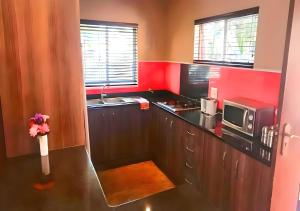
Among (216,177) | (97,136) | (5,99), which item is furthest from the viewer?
(97,136)

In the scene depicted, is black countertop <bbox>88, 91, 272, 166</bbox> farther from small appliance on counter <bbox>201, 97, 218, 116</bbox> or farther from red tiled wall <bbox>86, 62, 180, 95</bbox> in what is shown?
red tiled wall <bbox>86, 62, 180, 95</bbox>

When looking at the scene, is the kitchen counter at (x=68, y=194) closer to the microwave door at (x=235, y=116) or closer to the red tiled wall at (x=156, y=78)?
the microwave door at (x=235, y=116)

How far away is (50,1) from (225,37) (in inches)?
72.0

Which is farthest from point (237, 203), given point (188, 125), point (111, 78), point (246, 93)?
point (111, 78)

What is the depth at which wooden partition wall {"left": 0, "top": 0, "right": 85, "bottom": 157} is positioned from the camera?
159 centimetres

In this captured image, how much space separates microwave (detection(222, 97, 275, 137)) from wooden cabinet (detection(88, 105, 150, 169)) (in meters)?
1.51

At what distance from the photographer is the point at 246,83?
8.33 ft

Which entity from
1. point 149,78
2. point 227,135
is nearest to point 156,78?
point 149,78

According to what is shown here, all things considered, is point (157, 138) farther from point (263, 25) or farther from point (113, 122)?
point (263, 25)

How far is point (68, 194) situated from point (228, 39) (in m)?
2.21

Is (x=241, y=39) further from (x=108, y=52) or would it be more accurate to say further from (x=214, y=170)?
(x=108, y=52)

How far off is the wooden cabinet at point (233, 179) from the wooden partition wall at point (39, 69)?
1.36 metres

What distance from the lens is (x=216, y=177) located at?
230cm

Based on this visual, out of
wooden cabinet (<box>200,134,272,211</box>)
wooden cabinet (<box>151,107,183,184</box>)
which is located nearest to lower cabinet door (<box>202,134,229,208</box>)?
wooden cabinet (<box>200,134,272,211</box>)
